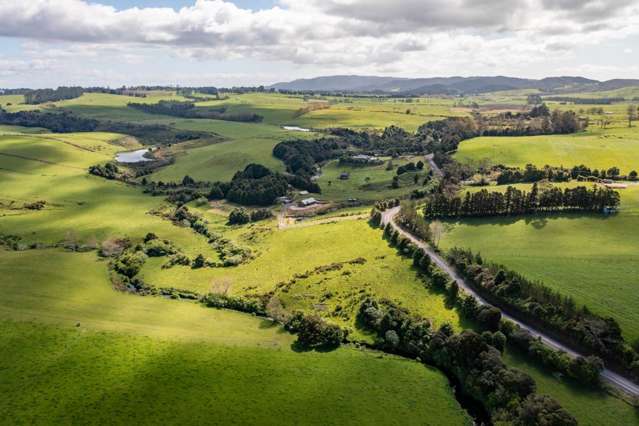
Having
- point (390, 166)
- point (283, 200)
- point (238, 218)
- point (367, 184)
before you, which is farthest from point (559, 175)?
point (238, 218)

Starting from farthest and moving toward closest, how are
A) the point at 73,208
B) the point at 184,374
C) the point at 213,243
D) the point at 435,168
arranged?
the point at 435,168, the point at 73,208, the point at 213,243, the point at 184,374

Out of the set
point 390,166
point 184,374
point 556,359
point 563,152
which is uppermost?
point 563,152

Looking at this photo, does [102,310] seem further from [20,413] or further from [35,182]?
[35,182]

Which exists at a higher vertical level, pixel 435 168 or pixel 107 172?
pixel 435 168

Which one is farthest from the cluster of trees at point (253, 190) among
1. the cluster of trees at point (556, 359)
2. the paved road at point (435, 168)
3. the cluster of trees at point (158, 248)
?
the cluster of trees at point (556, 359)

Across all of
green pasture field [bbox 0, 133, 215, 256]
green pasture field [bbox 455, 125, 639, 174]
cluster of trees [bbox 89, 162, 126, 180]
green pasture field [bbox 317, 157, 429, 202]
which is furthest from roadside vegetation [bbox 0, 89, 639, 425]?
cluster of trees [bbox 89, 162, 126, 180]

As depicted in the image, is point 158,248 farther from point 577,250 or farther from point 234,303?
point 577,250

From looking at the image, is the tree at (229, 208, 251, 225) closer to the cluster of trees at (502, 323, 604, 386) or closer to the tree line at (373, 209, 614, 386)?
the tree line at (373, 209, 614, 386)
